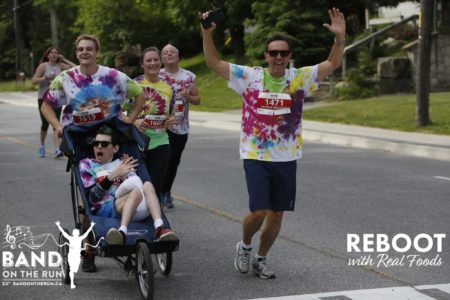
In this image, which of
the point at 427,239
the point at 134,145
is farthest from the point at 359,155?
the point at 134,145

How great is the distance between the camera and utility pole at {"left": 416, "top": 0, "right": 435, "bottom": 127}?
19.6 metres

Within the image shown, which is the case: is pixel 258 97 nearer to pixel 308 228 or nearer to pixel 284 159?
pixel 284 159

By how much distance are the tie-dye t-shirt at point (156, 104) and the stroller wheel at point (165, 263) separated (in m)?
2.25

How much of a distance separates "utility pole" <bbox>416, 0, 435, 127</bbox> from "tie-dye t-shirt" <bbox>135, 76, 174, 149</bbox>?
1148 centimetres

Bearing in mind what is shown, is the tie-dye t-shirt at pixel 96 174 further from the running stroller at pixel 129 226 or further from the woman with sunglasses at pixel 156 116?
the woman with sunglasses at pixel 156 116

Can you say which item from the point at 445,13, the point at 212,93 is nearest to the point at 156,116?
the point at 445,13

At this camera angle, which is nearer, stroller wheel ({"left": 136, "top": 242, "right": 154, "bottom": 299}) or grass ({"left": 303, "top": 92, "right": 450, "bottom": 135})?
stroller wheel ({"left": 136, "top": 242, "right": 154, "bottom": 299})

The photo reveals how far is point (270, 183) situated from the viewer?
6.98 m

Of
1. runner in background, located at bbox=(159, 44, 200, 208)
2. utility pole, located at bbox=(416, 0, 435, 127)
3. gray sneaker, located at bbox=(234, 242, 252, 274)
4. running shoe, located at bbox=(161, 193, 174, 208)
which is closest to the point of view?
gray sneaker, located at bbox=(234, 242, 252, 274)

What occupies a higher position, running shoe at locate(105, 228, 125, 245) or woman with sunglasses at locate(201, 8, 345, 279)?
woman with sunglasses at locate(201, 8, 345, 279)

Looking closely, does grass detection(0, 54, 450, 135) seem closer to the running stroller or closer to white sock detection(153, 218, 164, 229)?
the running stroller

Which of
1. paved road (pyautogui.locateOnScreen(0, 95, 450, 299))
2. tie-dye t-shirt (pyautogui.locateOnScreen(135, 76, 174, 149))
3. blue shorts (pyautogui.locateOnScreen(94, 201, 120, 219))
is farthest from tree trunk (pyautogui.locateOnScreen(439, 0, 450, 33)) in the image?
blue shorts (pyautogui.locateOnScreen(94, 201, 120, 219))

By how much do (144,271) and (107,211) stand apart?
2.53 ft

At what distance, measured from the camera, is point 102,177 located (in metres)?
6.92
